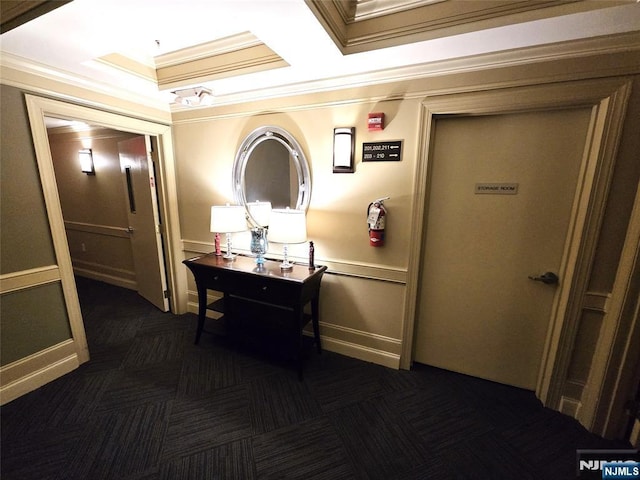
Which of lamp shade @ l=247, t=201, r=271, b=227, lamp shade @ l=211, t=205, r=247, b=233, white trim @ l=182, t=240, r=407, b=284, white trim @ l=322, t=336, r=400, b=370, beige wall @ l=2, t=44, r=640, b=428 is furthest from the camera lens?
lamp shade @ l=247, t=201, r=271, b=227

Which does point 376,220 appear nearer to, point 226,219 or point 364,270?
point 364,270

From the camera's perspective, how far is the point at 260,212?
2.49m

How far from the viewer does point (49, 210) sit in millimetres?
1969

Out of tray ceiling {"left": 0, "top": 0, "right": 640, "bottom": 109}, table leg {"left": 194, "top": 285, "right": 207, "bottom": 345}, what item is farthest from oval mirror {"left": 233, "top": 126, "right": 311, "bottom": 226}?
table leg {"left": 194, "top": 285, "right": 207, "bottom": 345}

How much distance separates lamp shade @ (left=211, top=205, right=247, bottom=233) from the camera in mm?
2324

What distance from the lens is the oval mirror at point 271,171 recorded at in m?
2.23

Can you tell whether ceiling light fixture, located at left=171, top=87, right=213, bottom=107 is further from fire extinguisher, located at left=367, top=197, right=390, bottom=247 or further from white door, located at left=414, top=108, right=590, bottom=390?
white door, located at left=414, top=108, right=590, bottom=390

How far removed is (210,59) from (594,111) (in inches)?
105

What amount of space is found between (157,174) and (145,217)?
57 centimetres

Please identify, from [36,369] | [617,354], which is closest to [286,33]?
[617,354]

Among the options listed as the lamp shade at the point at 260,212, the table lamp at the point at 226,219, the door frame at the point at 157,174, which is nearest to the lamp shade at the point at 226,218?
the table lamp at the point at 226,219

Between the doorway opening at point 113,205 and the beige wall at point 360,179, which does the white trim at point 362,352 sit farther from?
the doorway opening at point 113,205

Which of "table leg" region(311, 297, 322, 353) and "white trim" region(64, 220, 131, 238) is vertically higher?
"white trim" region(64, 220, 131, 238)

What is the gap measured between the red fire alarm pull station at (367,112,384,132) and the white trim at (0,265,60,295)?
2.71 meters
